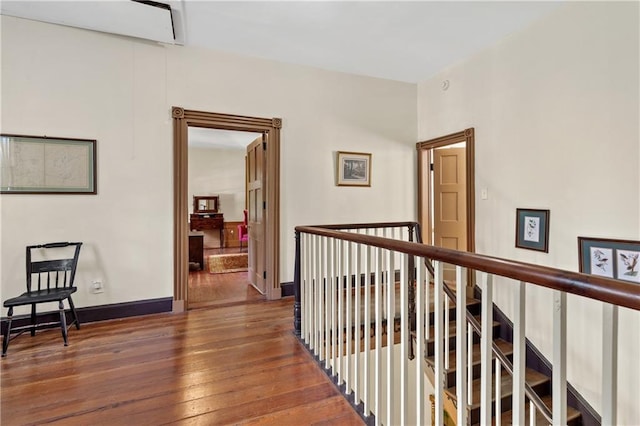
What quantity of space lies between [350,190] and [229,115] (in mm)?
1652

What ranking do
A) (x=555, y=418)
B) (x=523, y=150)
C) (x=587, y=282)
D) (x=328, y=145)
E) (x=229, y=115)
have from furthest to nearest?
(x=328, y=145) < (x=229, y=115) < (x=523, y=150) < (x=555, y=418) < (x=587, y=282)

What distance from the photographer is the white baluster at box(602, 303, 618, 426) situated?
0.73 meters

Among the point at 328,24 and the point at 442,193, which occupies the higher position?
the point at 328,24

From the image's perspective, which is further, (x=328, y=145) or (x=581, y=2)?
(x=328, y=145)

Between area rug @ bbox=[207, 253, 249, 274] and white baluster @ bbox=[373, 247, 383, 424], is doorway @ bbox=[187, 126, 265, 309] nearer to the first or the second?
area rug @ bbox=[207, 253, 249, 274]

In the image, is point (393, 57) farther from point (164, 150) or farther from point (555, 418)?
point (555, 418)

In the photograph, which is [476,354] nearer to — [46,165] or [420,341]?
[420,341]

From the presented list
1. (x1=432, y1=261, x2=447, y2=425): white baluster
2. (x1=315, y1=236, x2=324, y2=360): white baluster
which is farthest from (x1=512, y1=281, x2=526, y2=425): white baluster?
(x1=315, y1=236, x2=324, y2=360): white baluster

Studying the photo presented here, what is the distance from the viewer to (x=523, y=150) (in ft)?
10.2

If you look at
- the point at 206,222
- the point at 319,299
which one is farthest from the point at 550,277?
the point at 206,222

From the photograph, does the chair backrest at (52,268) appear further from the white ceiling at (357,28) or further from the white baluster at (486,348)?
the white baluster at (486,348)

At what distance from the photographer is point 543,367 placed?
298cm

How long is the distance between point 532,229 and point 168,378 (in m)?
3.20

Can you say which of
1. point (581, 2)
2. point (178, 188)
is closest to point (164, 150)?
point (178, 188)
